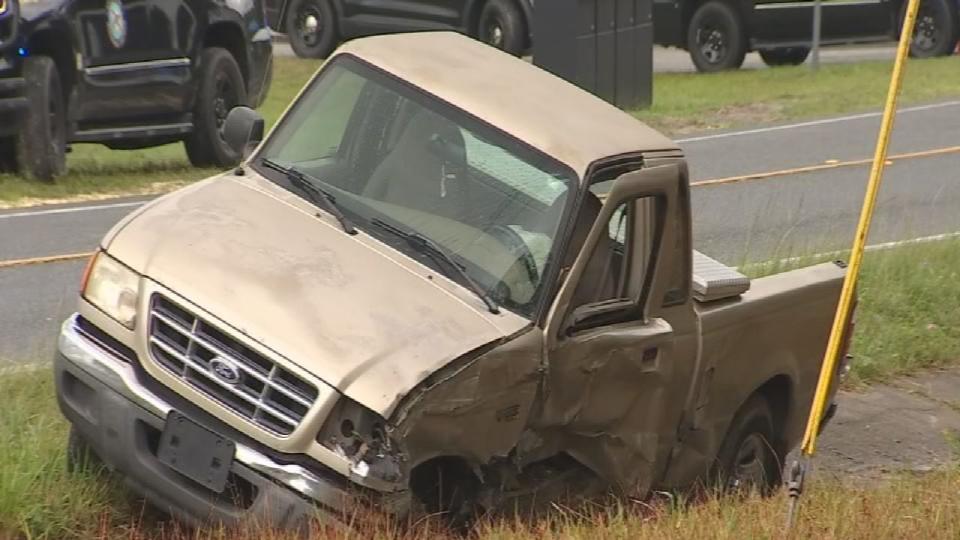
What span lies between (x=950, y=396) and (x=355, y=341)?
17.5 ft

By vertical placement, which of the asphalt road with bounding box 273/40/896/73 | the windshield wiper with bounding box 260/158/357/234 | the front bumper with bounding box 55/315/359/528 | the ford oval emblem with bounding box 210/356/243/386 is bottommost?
the asphalt road with bounding box 273/40/896/73

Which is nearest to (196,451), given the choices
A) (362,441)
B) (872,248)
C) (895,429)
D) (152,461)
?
(152,461)

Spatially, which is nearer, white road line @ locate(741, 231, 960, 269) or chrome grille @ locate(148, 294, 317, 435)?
chrome grille @ locate(148, 294, 317, 435)

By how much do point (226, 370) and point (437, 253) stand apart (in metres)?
0.90

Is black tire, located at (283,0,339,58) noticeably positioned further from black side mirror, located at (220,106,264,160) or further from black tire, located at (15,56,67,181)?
black side mirror, located at (220,106,264,160)

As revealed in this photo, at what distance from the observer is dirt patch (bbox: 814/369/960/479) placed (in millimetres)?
8422

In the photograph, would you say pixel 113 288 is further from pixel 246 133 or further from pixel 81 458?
pixel 246 133

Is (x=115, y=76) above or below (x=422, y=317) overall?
below

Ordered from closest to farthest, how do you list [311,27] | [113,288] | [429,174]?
[113,288] → [429,174] → [311,27]

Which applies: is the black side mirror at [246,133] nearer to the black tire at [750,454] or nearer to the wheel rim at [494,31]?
the black tire at [750,454]

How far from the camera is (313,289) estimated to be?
5430 millimetres

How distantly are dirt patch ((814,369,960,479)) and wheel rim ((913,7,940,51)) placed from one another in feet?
58.1

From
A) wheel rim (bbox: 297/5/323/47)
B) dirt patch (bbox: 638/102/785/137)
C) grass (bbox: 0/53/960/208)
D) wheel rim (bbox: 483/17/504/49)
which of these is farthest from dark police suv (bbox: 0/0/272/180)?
wheel rim (bbox: 297/5/323/47)

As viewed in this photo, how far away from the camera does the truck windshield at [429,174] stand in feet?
19.2
